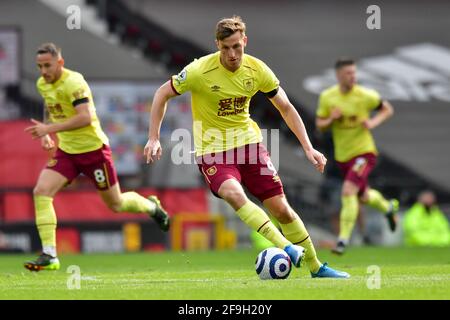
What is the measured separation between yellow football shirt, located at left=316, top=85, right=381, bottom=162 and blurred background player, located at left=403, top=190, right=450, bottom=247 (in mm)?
6258

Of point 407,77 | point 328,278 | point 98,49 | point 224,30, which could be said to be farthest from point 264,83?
point 407,77

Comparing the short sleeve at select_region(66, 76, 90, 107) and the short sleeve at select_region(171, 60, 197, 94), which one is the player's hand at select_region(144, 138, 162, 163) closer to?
the short sleeve at select_region(171, 60, 197, 94)

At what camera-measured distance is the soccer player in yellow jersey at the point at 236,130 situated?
988 centimetres

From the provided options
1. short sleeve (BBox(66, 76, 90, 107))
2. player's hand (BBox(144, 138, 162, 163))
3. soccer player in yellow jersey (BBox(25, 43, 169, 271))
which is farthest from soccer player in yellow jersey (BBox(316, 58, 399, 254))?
player's hand (BBox(144, 138, 162, 163))

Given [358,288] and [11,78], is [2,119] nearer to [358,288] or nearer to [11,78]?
[11,78]

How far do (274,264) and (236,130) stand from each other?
4.40ft

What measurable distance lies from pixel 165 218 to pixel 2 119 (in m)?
9.32

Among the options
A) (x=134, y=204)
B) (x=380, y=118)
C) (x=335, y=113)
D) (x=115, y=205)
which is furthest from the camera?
(x=380, y=118)

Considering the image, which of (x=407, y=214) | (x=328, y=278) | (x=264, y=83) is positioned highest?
(x=264, y=83)

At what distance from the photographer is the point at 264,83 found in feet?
33.4

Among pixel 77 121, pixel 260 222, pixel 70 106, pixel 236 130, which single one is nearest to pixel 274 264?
pixel 260 222

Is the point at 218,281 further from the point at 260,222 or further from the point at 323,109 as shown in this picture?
the point at 323,109

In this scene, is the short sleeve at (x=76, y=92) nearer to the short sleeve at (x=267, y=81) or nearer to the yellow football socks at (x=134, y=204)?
the yellow football socks at (x=134, y=204)

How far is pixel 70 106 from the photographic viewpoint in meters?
12.4
